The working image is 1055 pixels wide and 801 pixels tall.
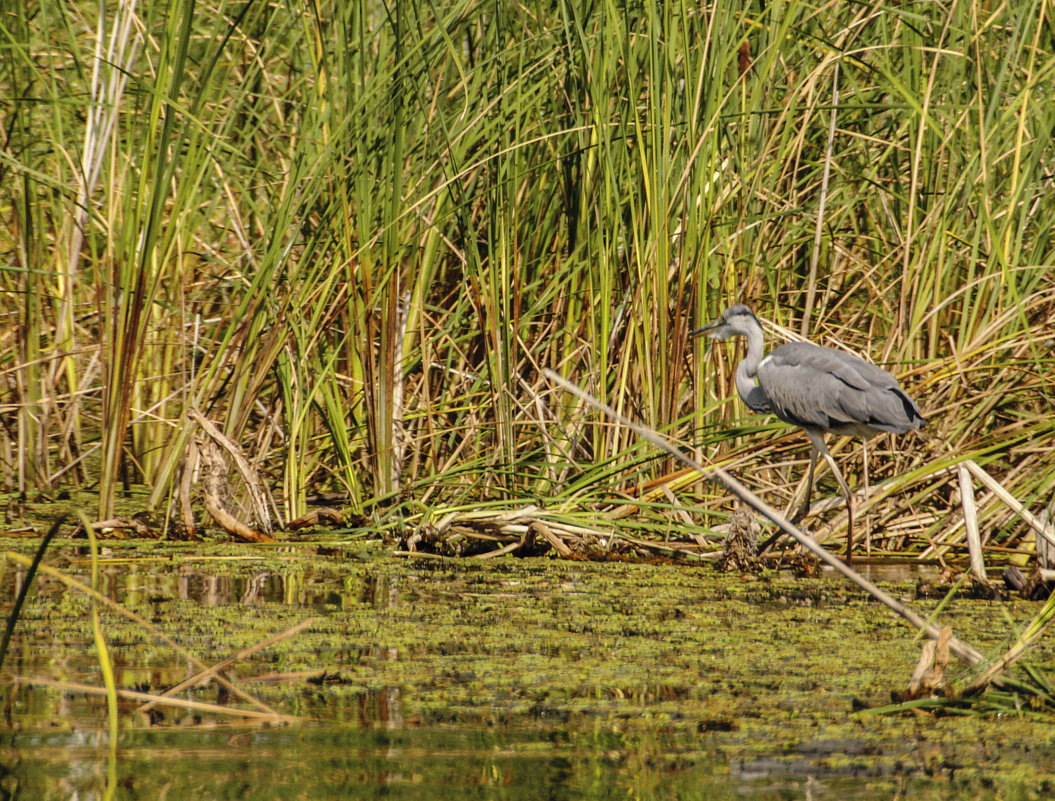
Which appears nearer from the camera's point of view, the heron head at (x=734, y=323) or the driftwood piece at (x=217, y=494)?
the driftwood piece at (x=217, y=494)

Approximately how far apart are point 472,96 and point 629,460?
4.43ft

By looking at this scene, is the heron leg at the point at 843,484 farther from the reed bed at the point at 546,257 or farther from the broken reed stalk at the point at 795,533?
the broken reed stalk at the point at 795,533

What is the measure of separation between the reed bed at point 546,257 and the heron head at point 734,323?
7 centimetres

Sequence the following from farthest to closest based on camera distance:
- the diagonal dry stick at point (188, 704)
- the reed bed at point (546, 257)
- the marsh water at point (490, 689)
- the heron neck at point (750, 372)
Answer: the heron neck at point (750, 372) < the reed bed at point (546, 257) < the diagonal dry stick at point (188, 704) < the marsh water at point (490, 689)

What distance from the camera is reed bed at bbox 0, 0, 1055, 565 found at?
4270mm

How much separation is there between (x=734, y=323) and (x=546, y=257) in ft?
2.66

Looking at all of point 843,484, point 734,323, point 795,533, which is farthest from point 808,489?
point 795,533

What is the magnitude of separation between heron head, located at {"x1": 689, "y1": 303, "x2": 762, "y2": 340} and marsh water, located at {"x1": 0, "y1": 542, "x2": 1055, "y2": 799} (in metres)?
0.91

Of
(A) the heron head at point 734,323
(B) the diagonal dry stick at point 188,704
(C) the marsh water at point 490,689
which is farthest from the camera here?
(A) the heron head at point 734,323

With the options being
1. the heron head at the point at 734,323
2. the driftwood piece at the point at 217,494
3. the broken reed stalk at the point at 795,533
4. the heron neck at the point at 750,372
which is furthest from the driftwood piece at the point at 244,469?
the broken reed stalk at the point at 795,533

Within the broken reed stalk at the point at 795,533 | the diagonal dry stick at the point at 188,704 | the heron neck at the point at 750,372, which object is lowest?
the diagonal dry stick at the point at 188,704

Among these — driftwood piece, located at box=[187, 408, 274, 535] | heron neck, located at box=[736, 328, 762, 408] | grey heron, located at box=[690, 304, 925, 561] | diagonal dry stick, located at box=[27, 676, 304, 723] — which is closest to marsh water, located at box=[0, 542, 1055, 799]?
diagonal dry stick, located at box=[27, 676, 304, 723]

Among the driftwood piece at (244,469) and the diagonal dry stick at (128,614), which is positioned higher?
the driftwood piece at (244,469)

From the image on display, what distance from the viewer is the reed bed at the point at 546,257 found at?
427cm
